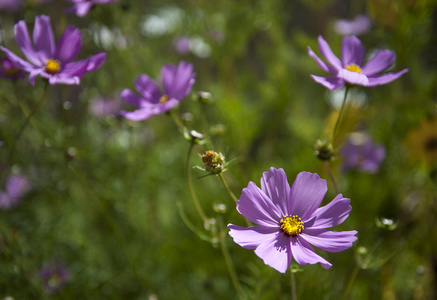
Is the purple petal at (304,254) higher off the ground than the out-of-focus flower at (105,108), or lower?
higher

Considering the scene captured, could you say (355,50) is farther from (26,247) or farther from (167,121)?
(167,121)

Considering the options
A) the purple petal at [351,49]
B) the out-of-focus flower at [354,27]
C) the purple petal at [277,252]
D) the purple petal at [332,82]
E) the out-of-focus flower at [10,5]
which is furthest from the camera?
the out-of-focus flower at [354,27]

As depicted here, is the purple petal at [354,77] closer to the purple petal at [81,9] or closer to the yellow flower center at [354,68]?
the yellow flower center at [354,68]

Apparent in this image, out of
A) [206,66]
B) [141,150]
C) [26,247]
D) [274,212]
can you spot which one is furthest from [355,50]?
[206,66]

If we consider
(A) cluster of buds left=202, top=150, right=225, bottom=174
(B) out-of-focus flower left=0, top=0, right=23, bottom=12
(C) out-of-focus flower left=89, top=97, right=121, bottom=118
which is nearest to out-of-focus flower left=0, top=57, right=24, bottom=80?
(A) cluster of buds left=202, top=150, right=225, bottom=174

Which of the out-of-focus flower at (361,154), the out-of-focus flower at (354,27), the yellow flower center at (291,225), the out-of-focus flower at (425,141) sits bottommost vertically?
the out-of-focus flower at (361,154)

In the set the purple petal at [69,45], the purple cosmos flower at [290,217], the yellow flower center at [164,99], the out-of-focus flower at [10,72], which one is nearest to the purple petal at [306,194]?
the purple cosmos flower at [290,217]

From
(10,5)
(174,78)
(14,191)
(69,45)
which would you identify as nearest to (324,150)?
(174,78)

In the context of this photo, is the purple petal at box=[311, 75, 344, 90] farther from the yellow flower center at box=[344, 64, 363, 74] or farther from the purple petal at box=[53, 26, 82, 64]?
the purple petal at box=[53, 26, 82, 64]
